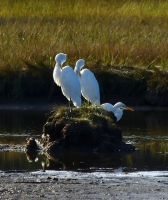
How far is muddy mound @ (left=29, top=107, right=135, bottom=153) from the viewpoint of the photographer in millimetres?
8539

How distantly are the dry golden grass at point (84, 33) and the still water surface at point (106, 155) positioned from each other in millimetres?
1910

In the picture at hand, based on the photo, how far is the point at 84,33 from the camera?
15891 mm

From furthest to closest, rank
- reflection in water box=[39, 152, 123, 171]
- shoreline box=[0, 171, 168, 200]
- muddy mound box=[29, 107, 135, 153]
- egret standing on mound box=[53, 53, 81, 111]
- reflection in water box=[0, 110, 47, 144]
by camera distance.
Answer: egret standing on mound box=[53, 53, 81, 111] → reflection in water box=[0, 110, 47, 144] → muddy mound box=[29, 107, 135, 153] → reflection in water box=[39, 152, 123, 171] → shoreline box=[0, 171, 168, 200]

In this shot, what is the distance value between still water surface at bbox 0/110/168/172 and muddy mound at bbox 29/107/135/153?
230mm

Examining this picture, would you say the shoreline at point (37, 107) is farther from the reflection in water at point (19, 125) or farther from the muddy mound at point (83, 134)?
the muddy mound at point (83, 134)

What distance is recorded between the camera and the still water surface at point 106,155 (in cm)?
762

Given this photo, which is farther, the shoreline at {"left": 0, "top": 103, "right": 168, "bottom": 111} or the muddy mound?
the shoreline at {"left": 0, "top": 103, "right": 168, "bottom": 111}

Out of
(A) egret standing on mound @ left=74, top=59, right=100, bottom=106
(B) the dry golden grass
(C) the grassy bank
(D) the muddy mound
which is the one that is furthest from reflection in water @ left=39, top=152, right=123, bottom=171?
(B) the dry golden grass

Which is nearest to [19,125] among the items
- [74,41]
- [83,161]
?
[83,161]

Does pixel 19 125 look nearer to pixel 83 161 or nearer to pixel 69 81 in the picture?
pixel 69 81

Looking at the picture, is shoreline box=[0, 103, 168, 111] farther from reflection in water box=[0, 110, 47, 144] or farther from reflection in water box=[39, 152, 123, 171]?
reflection in water box=[39, 152, 123, 171]

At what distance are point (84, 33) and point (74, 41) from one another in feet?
4.08

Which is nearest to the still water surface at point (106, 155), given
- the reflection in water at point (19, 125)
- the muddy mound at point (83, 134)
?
the reflection in water at point (19, 125)

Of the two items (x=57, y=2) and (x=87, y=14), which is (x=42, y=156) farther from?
(x=57, y=2)
